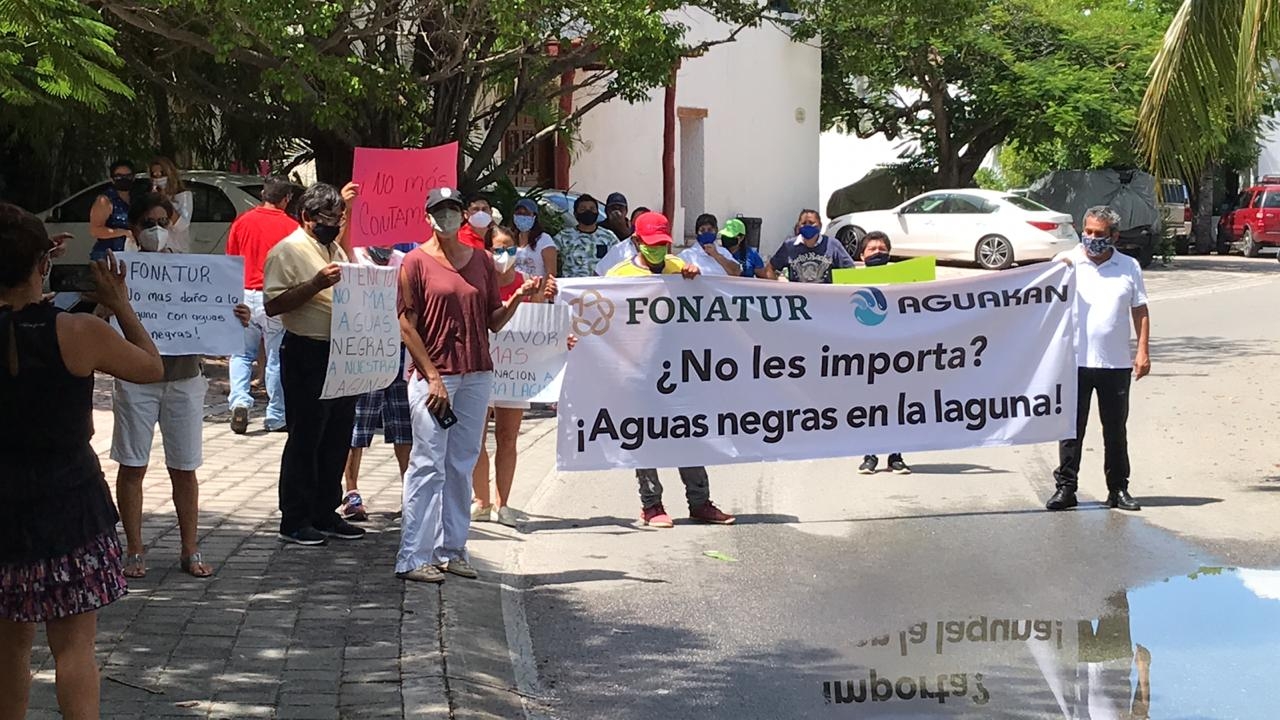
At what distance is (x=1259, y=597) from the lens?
741 cm

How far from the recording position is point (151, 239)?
7.61 m

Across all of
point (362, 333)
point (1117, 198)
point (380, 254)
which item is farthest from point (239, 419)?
point (1117, 198)

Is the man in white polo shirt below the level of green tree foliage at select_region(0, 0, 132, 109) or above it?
below

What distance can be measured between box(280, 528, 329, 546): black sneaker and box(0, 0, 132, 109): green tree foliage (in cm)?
254

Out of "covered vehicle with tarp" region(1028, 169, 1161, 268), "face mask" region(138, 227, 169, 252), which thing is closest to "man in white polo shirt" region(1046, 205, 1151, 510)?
"face mask" region(138, 227, 169, 252)

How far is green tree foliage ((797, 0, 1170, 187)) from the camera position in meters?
30.9

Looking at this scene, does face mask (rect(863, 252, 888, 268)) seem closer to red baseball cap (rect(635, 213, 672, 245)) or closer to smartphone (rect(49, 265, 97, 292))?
red baseball cap (rect(635, 213, 672, 245))

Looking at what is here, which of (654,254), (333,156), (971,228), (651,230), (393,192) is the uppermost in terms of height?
(333,156)

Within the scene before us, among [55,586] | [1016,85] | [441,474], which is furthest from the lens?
[1016,85]

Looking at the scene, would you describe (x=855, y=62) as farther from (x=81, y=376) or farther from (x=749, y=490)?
(x=81, y=376)

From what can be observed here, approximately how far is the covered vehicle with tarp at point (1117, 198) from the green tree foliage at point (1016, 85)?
0.50 meters

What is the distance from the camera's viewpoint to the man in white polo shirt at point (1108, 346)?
944 cm

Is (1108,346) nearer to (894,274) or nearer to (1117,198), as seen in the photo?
(894,274)

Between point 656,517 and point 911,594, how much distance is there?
2112mm
